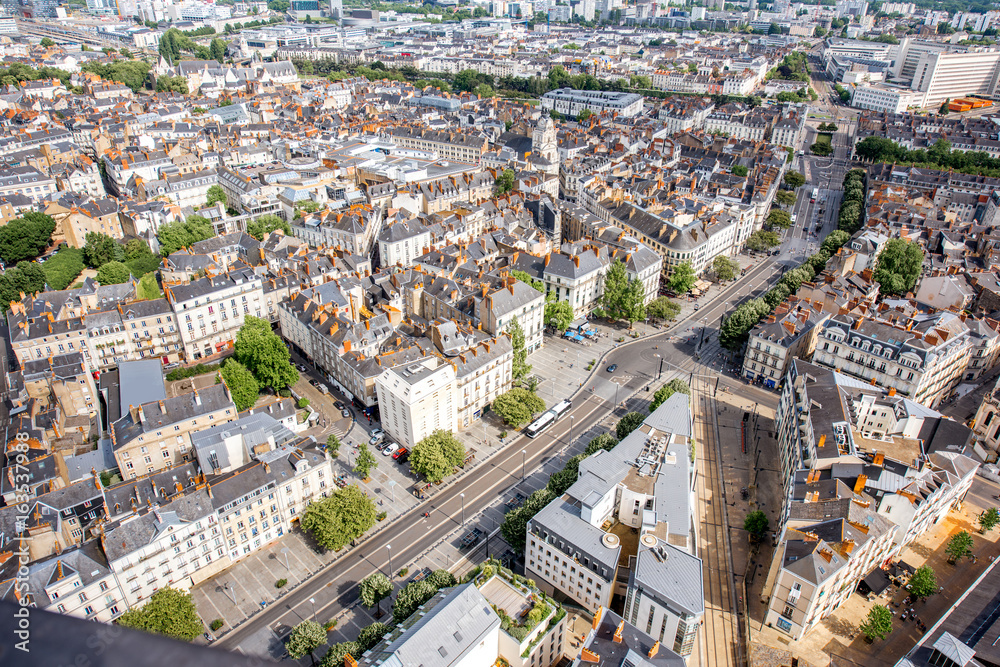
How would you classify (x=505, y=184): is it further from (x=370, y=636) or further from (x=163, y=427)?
(x=370, y=636)

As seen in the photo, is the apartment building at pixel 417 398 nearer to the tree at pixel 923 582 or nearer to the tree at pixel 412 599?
the tree at pixel 412 599

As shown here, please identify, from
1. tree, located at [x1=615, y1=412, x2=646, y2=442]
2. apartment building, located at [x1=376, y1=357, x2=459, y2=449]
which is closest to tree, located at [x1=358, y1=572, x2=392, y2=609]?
apartment building, located at [x1=376, y1=357, x2=459, y2=449]

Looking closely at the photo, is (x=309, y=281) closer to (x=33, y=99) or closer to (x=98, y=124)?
(x=98, y=124)

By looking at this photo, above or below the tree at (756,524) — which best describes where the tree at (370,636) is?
above

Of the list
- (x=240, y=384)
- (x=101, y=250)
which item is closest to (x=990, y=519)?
(x=240, y=384)

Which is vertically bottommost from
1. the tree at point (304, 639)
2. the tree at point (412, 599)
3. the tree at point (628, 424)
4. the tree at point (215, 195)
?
the tree at point (304, 639)

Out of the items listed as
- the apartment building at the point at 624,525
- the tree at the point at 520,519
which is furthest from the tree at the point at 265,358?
the apartment building at the point at 624,525
